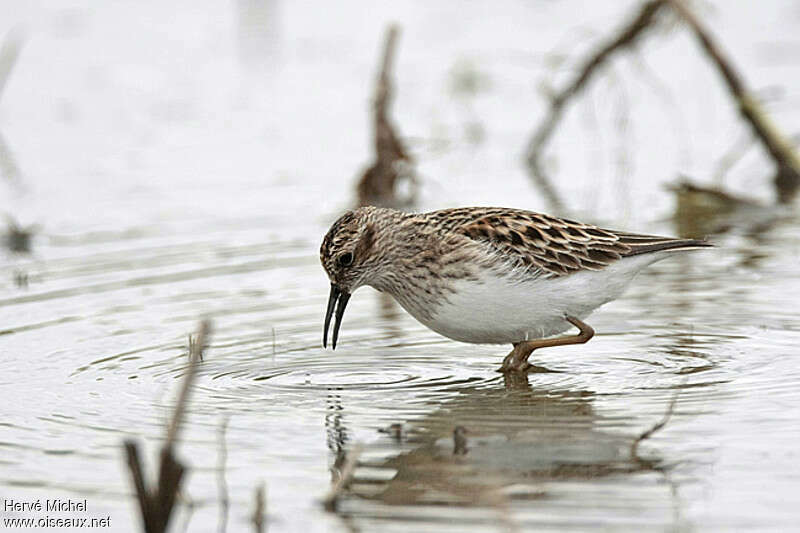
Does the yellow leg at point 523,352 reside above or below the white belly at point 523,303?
below

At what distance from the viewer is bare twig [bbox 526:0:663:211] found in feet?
44.5

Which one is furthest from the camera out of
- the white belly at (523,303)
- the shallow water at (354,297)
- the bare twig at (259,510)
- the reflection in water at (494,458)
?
the white belly at (523,303)

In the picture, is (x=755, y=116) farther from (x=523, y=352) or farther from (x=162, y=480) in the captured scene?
(x=162, y=480)

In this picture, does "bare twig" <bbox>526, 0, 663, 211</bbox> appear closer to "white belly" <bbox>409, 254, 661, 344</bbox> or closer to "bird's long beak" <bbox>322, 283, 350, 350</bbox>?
"white belly" <bbox>409, 254, 661, 344</bbox>

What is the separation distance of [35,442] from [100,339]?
7.35ft

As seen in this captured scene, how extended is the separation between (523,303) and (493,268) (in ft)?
0.90

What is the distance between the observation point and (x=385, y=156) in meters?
13.6

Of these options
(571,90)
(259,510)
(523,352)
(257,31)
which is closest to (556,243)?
(523,352)

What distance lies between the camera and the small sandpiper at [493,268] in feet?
28.2

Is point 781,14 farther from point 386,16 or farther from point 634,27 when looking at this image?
point 634,27

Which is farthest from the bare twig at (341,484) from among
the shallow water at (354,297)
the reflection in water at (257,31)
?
the reflection in water at (257,31)

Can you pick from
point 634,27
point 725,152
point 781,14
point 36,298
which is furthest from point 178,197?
point 781,14

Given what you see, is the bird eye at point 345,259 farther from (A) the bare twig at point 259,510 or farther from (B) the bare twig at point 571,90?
(B) the bare twig at point 571,90

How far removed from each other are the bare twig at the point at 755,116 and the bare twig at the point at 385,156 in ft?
8.71
